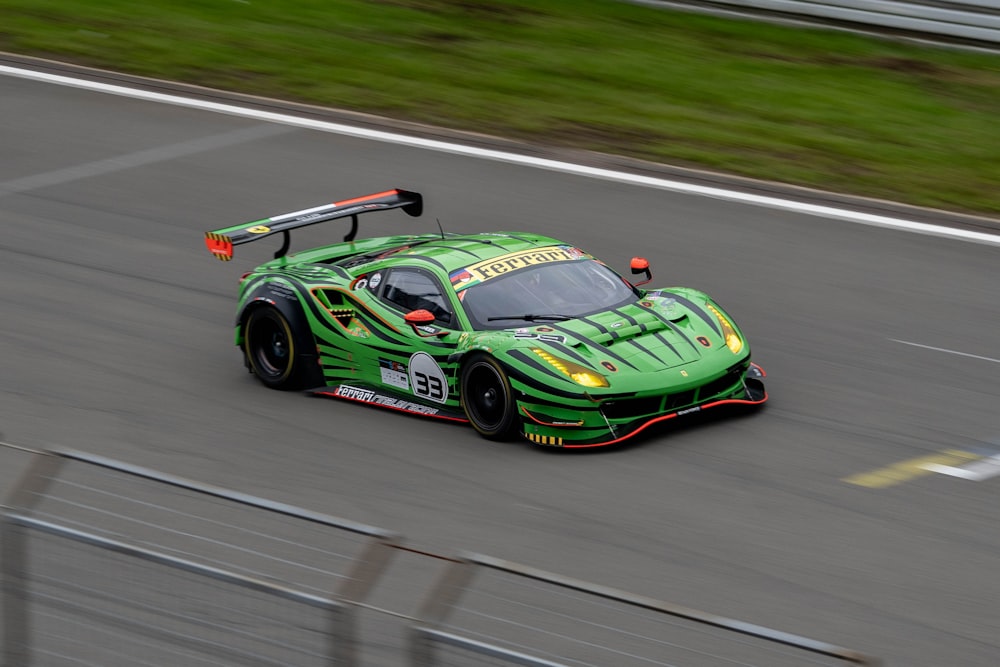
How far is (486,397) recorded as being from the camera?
1086 centimetres

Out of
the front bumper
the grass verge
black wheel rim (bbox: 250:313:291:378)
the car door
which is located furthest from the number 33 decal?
the grass verge

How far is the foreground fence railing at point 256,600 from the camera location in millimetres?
4809

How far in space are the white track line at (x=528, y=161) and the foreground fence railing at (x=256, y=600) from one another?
11631 millimetres

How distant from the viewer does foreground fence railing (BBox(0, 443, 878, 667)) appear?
4809mm

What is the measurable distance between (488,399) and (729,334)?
1927mm

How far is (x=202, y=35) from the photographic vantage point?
23250 millimetres

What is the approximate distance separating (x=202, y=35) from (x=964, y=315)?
45.6 feet

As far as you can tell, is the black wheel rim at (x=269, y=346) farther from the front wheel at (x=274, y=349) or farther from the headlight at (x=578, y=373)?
the headlight at (x=578, y=373)

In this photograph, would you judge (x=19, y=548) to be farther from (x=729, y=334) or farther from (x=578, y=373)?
(x=729, y=334)

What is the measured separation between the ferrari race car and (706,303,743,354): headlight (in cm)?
1

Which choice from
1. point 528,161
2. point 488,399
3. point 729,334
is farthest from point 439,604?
point 528,161

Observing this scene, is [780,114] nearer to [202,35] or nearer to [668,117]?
[668,117]

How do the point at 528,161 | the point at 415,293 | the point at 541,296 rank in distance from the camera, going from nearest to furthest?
the point at 541,296 → the point at 415,293 → the point at 528,161

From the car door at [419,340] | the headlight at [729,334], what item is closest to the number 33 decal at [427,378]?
the car door at [419,340]
